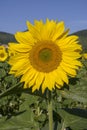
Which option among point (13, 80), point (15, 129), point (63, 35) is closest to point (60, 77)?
point (63, 35)

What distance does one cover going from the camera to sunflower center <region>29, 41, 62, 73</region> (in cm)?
191

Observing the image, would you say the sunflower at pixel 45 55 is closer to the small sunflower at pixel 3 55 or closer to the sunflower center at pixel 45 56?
the sunflower center at pixel 45 56

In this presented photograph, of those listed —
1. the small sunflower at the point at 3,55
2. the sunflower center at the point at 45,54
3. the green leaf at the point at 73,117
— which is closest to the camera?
the sunflower center at the point at 45,54

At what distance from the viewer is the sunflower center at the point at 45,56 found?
191 cm

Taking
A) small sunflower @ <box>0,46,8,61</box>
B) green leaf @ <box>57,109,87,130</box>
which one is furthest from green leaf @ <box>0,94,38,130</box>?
small sunflower @ <box>0,46,8,61</box>

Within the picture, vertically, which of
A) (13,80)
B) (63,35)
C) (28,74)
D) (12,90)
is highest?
(13,80)

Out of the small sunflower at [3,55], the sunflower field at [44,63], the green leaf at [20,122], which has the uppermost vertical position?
the small sunflower at [3,55]

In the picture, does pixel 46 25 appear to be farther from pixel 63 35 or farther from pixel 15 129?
pixel 15 129

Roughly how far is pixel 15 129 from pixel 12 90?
1.21 feet

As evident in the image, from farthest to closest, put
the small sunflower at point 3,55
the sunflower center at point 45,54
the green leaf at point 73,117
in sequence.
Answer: the small sunflower at point 3,55 → the green leaf at point 73,117 → the sunflower center at point 45,54

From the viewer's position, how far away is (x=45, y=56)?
191 cm

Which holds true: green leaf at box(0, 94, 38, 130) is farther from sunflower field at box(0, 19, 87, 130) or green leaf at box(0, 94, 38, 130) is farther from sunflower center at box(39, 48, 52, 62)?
sunflower center at box(39, 48, 52, 62)

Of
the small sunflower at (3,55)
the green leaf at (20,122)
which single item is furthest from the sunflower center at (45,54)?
the small sunflower at (3,55)

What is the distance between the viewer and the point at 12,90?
63.8 inches
